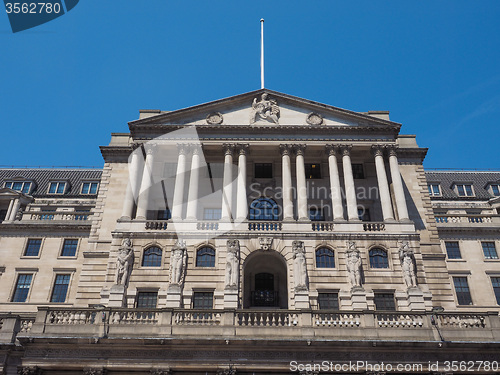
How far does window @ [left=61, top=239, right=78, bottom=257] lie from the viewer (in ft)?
159

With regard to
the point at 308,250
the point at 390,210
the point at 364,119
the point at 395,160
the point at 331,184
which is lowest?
the point at 308,250

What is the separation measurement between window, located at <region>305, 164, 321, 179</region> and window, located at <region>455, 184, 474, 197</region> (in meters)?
28.7

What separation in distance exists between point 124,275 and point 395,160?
27355mm

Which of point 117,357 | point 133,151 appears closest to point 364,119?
point 133,151

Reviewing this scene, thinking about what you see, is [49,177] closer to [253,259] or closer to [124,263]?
[124,263]

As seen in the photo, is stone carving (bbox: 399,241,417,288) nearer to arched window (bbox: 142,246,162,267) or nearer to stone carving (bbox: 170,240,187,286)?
stone carving (bbox: 170,240,187,286)

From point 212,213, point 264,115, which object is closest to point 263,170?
point 264,115

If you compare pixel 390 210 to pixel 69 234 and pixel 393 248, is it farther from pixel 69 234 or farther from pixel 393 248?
pixel 69 234

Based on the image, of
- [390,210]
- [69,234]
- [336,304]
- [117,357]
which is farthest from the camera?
[69,234]

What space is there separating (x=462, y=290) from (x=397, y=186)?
16.1 meters

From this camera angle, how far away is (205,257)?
38.2 metres

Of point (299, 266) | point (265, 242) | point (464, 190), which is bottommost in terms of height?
point (299, 266)

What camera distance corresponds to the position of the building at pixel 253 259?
29281 mm

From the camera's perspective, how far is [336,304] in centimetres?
3606
